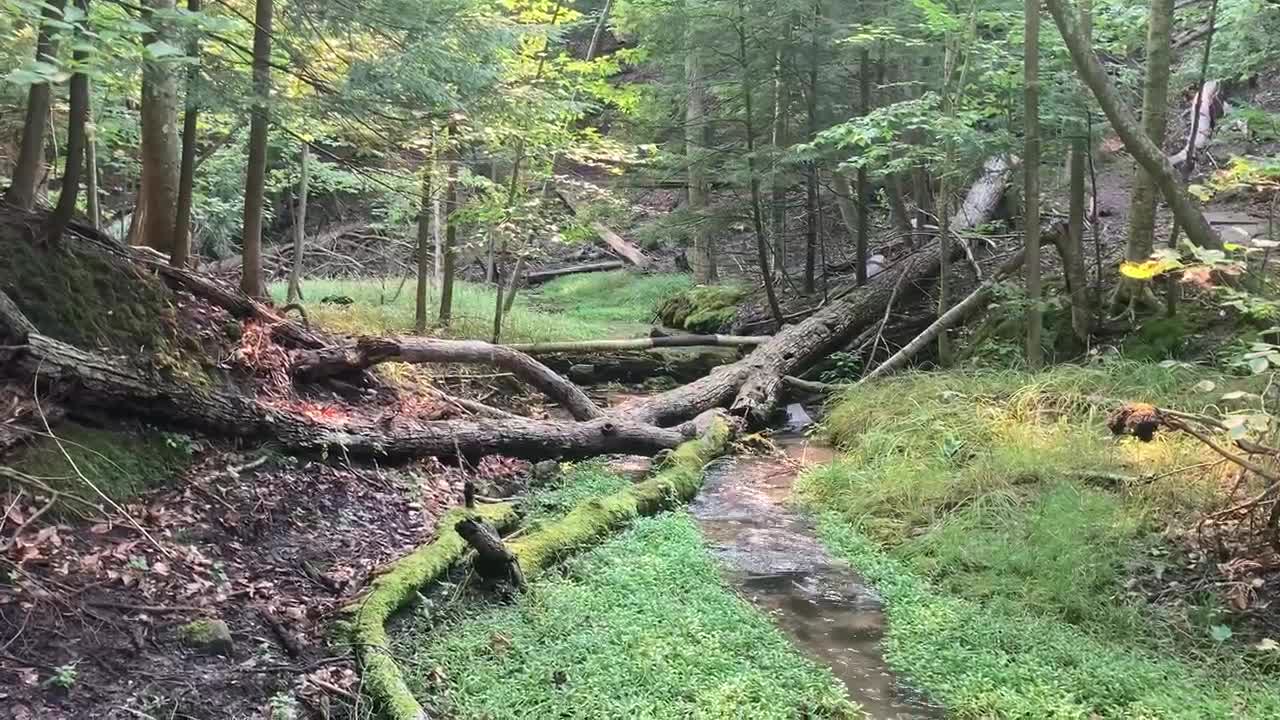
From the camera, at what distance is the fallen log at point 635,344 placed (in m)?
11.3

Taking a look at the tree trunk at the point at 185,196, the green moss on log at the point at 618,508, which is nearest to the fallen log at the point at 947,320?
the green moss on log at the point at 618,508

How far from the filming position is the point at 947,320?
10.6 m

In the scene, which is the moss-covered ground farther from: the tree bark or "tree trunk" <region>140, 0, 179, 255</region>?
the tree bark

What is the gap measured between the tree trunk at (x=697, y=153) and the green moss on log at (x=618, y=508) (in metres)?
5.49

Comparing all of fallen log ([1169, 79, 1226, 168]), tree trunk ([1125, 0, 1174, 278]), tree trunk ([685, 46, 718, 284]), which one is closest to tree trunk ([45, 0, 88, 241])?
tree trunk ([1125, 0, 1174, 278])

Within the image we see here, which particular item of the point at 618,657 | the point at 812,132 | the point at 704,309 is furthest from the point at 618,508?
the point at 704,309

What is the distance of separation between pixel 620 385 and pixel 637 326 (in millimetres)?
5070

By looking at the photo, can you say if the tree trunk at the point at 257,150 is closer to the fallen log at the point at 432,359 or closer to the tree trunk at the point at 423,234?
the fallen log at the point at 432,359

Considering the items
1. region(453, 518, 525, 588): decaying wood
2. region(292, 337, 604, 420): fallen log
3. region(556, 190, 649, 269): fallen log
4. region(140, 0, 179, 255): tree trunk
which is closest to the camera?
region(453, 518, 525, 588): decaying wood

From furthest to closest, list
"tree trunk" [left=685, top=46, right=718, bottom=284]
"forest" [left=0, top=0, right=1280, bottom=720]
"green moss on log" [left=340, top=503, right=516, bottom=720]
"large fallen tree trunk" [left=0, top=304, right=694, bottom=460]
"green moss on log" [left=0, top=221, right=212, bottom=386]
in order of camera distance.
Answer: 1. "tree trunk" [left=685, top=46, right=718, bottom=284]
2. "green moss on log" [left=0, top=221, right=212, bottom=386]
3. "large fallen tree trunk" [left=0, top=304, right=694, bottom=460]
4. "forest" [left=0, top=0, right=1280, bottom=720]
5. "green moss on log" [left=340, top=503, right=516, bottom=720]

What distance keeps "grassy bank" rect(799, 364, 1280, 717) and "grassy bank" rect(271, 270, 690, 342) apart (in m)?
5.96

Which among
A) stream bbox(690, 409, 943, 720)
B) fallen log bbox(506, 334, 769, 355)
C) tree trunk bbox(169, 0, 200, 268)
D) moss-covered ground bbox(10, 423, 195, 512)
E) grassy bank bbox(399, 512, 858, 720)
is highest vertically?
tree trunk bbox(169, 0, 200, 268)

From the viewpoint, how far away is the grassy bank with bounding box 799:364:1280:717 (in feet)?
14.2

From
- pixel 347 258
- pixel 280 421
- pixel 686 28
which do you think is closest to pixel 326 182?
pixel 347 258
